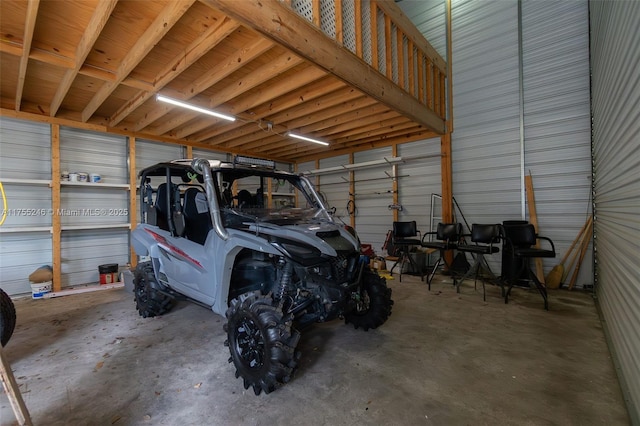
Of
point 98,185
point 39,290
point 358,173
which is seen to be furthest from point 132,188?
point 358,173

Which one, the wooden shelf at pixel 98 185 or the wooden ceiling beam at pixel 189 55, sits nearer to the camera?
the wooden ceiling beam at pixel 189 55

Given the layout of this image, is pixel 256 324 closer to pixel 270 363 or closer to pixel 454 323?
pixel 270 363

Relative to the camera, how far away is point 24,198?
456 centimetres

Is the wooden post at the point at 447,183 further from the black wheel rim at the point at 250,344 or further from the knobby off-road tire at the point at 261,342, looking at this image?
the black wheel rim at the point at 250,344

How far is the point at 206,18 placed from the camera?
2.73m

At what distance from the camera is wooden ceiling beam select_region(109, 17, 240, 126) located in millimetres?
2697

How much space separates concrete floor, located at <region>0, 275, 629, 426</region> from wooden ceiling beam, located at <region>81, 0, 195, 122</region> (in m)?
3.08

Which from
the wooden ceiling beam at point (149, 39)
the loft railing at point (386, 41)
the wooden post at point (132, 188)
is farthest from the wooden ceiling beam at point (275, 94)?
the wooden post at point (132, 188)

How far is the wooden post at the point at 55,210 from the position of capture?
461cm

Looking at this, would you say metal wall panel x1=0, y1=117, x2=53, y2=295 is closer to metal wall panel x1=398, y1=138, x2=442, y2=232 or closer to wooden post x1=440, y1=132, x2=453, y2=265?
metal wall panel x1=398, y1=138, x2=442, y2=232

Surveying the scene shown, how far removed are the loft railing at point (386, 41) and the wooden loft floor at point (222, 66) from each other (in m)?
0.02

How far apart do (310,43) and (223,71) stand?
1255 millimetres

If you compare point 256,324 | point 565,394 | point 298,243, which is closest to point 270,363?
point 256,324

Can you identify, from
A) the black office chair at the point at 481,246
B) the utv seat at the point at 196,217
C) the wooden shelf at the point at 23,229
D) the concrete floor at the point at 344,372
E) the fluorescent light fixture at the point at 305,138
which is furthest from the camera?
the fluorescent light fixture at the point at 305,138
